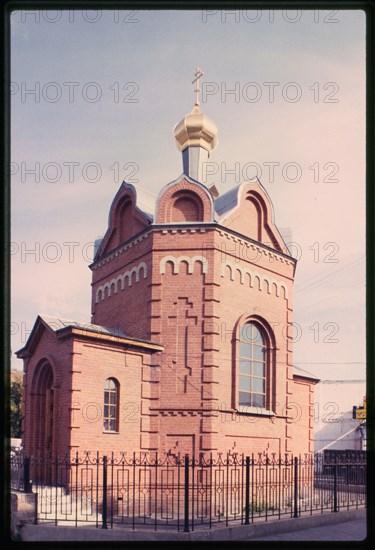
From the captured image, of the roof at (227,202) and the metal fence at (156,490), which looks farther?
the roof at (227,202)

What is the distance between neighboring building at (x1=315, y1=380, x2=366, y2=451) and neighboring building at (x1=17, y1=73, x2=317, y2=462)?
45.4ft

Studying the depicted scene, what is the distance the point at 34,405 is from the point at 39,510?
4.06 metres

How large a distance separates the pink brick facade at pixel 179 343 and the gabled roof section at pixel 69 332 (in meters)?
0.03

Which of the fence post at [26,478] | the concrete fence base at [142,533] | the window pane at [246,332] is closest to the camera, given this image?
the concrete fence base at [142,533]

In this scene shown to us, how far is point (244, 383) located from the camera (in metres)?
15.0

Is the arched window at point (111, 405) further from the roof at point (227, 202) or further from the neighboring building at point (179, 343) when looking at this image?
the roof at point (227, 202)

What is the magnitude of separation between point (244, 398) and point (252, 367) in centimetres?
87

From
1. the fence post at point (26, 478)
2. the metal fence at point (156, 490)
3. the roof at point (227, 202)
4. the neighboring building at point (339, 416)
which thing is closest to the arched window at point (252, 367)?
the metal fence at point (156, 490)

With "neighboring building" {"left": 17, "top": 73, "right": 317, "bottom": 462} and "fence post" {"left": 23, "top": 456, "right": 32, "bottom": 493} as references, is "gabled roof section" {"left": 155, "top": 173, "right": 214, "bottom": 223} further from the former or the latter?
"fence post" {"left": 23, "top": 456, "right": 32, "bottom": 493}

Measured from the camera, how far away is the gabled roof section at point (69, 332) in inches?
500

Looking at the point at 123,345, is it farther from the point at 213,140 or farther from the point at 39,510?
the point at 213,140

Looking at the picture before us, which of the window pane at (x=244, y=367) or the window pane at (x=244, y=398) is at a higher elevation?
the window pane at (x=244, y=367)

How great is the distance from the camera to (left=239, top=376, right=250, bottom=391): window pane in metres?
14.9
